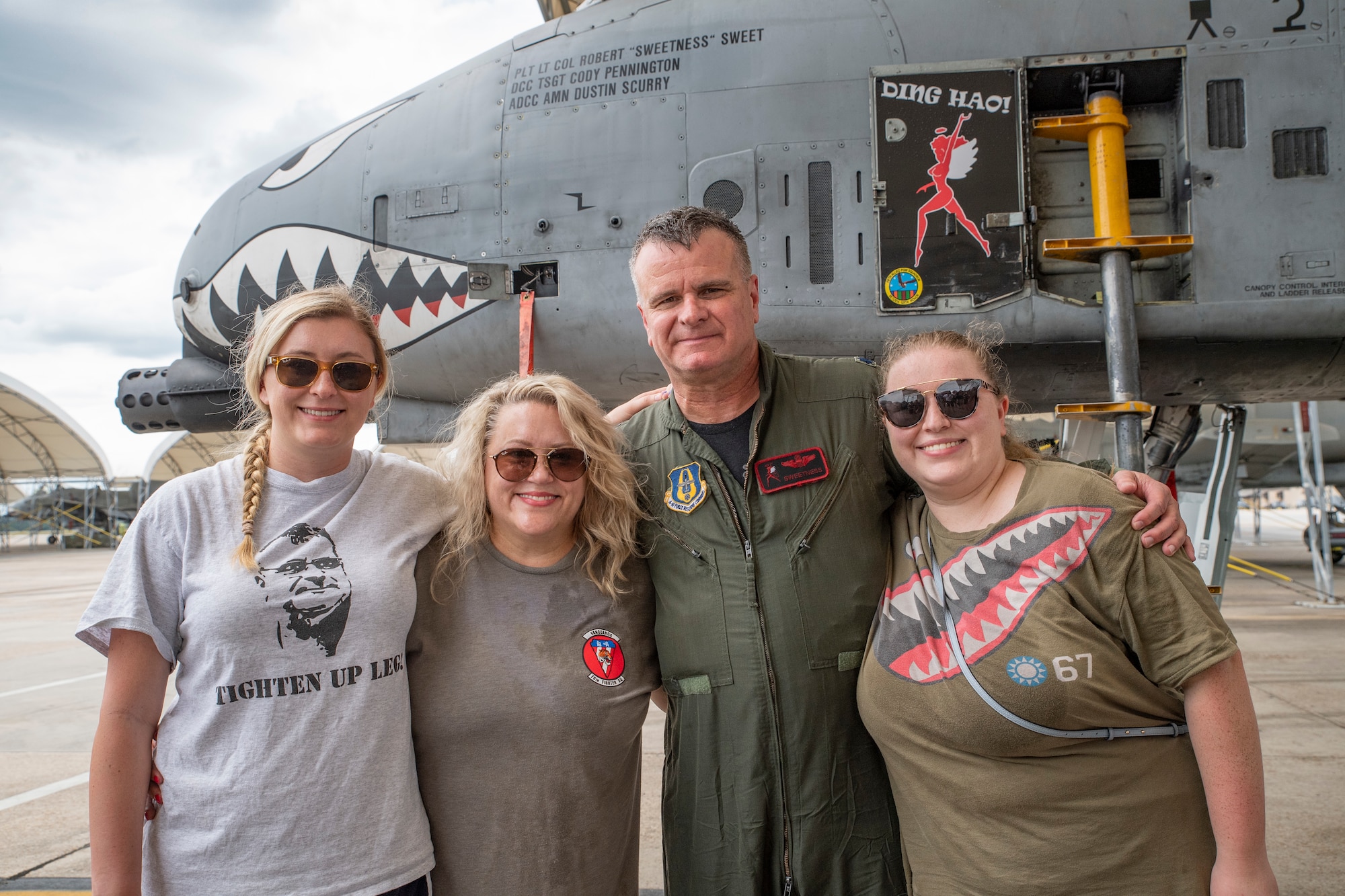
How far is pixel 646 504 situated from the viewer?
7.32 ft

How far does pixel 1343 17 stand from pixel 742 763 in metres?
5.18

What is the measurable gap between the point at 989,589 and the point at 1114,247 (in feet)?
10.2

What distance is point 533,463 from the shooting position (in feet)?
6.52

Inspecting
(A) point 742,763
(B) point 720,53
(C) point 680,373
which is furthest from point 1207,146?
(A) point 742,763

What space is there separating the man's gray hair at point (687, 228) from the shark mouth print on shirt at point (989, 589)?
1.03 m

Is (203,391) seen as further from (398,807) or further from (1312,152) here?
(1312,152)

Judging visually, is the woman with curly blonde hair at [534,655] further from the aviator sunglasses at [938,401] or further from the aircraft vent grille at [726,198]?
the aircraft vent grille at [726,198]

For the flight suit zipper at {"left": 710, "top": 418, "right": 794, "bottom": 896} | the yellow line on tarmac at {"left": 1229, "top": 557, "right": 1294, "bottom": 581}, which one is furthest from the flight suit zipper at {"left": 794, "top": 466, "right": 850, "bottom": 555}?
the yellow line on tarmac at {"left": 1229, "top": 557, "right": 1294, "bottom": 581}

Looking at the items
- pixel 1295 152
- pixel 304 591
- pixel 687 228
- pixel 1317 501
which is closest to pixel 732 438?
pixel 687 228

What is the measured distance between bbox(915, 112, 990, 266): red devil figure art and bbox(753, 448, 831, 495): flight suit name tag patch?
2580 mm

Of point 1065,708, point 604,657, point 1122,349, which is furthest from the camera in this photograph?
point 1122,349

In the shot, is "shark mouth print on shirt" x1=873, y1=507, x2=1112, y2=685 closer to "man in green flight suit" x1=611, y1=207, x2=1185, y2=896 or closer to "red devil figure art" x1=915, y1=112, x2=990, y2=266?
"man in green flight suit" x1=611, y1=207, x2=1185, y2=896

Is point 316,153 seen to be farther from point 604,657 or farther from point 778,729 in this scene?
point 778,729

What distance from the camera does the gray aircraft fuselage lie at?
14.0ft
